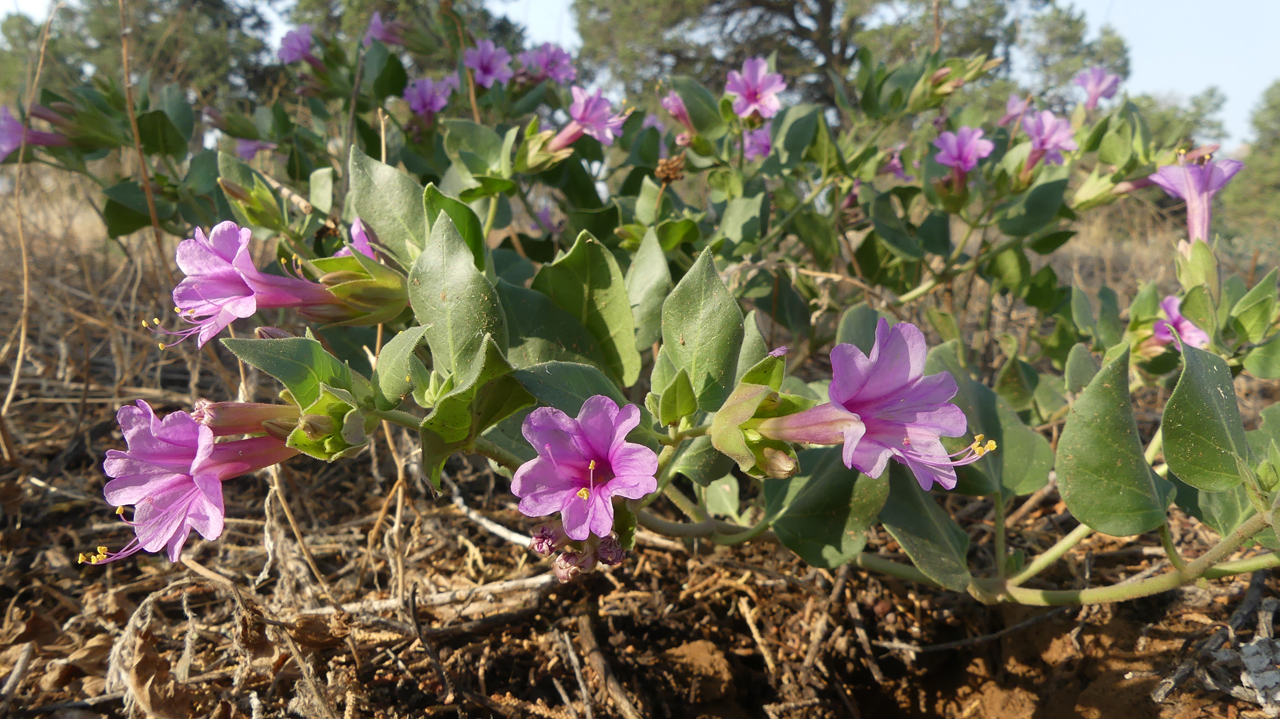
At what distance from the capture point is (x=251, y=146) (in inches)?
98.2

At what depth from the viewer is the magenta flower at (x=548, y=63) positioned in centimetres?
249

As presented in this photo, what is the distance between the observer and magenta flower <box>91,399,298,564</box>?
895mm

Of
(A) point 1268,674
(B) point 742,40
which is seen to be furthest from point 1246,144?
(A) point 1268,674

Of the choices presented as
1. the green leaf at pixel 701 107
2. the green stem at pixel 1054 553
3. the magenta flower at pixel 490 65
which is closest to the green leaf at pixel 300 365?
the green stem at pixel 1054 553

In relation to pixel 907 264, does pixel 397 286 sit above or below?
above

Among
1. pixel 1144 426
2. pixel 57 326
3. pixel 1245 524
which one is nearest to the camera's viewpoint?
pixel 1245 524

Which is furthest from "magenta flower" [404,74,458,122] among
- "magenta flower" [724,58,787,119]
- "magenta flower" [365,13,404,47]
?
"magenta flower" [724,58,787,119]

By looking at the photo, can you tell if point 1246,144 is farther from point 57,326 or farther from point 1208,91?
point 57,326

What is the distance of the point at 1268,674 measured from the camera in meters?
1.17

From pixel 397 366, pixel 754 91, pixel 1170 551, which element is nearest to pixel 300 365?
pixel 397 366

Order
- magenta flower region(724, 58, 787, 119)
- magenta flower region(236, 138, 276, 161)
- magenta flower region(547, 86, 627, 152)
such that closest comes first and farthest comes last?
magenta flower region(547, 86, 627, 152), magenta flower region(724, 58, 787, 119), magenta flower region(236, 138, 276, 161)

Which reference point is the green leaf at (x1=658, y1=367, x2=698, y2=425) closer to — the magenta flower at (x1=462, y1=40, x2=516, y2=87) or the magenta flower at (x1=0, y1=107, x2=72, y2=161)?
the magenta flower at (x1=462, y1=40, x2=516, y2=87)

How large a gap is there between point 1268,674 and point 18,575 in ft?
8.62

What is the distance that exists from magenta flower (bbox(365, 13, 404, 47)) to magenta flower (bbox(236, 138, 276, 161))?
0.53m
